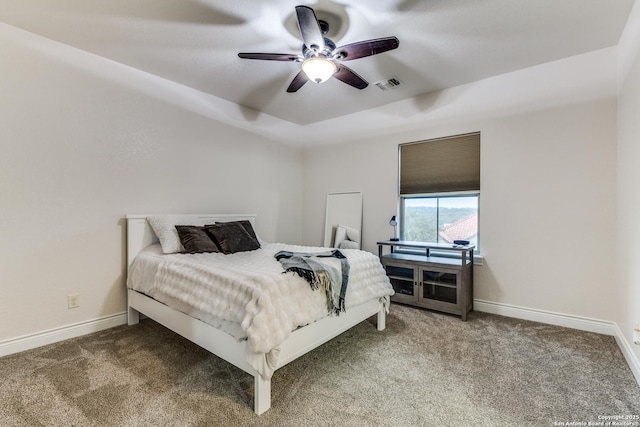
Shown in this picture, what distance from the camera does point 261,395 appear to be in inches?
62.4

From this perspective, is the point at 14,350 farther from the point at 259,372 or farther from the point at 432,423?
the point at 432,423

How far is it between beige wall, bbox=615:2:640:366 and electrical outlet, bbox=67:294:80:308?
14.2 ft

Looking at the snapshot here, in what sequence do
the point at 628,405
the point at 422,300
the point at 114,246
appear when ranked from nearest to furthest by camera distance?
the point at 628,405 < the point at 114,246 < the point at 422,300

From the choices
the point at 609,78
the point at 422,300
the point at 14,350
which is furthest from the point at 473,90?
the point at 14,350

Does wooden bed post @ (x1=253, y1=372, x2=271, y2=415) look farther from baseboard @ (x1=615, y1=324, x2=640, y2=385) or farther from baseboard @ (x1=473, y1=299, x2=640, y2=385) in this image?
baseboard @ (x1=473, y1=299, x2=640, y2=385)

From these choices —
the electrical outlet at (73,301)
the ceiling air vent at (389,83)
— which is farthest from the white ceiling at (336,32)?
Answer: the electrical outlet at (73,301)

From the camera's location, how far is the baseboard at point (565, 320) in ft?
7.27

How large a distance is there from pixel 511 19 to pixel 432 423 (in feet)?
9.26

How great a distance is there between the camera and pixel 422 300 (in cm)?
322

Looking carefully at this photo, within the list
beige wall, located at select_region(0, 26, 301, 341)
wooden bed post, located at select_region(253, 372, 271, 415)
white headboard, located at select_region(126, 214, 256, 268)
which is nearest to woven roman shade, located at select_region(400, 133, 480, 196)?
beige wall, located at select_region(0, 26, 301, 341)

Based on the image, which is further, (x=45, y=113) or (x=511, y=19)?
(x=45, y=113)

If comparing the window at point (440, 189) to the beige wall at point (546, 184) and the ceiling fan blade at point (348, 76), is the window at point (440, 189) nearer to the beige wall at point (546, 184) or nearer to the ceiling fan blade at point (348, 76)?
the beige wall at point (546, 184)

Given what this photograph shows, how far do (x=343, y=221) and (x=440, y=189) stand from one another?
1440 millimetres

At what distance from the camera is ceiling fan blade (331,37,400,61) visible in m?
1.95
